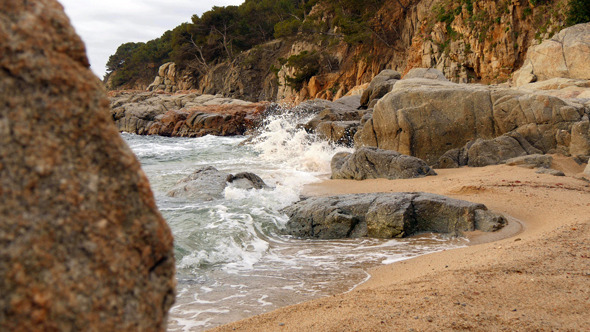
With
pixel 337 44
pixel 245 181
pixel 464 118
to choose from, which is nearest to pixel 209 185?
pixel 245 181

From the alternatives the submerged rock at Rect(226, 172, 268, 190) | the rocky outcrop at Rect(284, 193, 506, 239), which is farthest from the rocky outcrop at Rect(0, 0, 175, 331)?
the submerged rock at Rect(226, 172, 268, 190)

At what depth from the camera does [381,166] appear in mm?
9320

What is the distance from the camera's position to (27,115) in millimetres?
1075

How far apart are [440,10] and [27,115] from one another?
86.3ft

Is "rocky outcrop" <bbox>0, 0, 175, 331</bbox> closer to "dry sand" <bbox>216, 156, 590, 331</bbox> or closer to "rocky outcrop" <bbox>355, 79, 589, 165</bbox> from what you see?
"dry sand" <bbox>216, 156, 590, 331</bbox>

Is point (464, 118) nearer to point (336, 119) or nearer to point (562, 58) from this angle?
point (336, 119)

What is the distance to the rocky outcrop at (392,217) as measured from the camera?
219 inches

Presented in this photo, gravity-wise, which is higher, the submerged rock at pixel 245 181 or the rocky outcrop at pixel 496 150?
the rocky outcrop at pixel 496 150

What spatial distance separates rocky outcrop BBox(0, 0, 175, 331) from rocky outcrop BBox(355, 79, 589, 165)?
9.31m

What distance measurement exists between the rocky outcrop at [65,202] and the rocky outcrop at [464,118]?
30.6 feet

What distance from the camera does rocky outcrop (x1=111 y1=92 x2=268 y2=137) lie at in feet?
96.8

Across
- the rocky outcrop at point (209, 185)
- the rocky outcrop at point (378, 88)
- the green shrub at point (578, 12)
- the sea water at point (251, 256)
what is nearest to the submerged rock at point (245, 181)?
the rocky outcrop at point (209, 185)

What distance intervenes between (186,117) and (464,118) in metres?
24.1

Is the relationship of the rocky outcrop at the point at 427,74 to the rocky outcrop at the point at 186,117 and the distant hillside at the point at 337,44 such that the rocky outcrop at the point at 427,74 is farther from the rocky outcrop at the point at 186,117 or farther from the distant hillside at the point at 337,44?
the rocky outcrop at the point at 186,117
